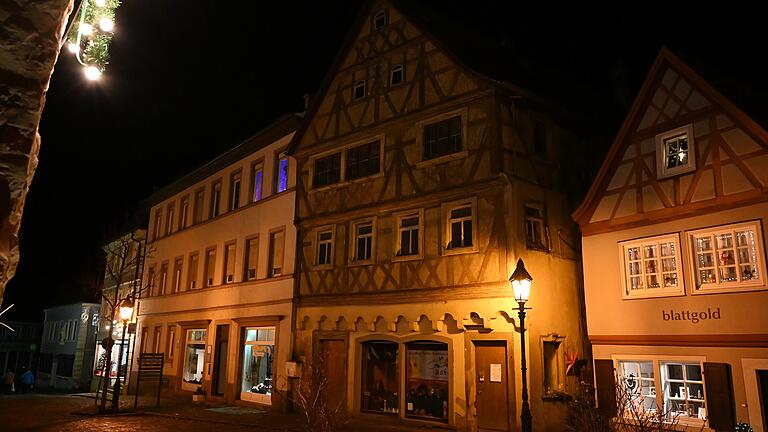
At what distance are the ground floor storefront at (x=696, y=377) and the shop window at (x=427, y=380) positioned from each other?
3.97 meters

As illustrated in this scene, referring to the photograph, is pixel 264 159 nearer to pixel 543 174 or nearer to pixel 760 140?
pixel 543 174

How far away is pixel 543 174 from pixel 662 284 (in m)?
4.50

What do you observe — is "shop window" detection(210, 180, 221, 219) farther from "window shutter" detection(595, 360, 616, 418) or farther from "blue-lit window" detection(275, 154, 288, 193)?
"window shutter" detection(595, 360, 616, 418)

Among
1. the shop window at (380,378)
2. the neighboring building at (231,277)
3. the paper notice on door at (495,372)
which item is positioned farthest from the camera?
the neighboring building at (231,277)

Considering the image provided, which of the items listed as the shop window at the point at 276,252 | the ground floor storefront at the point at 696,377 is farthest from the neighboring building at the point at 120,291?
the ground floor storefront at the point at 696,377

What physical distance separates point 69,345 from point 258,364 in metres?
31.1

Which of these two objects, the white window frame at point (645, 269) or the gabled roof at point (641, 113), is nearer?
the gabled roof at point (641, 113)

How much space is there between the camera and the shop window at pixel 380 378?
17.5 m

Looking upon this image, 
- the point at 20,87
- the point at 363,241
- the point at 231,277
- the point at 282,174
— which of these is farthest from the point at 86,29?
the point at 231,277

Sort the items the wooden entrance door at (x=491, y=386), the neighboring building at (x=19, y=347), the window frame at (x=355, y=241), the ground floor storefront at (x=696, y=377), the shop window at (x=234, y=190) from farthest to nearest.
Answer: the neighboring building at (x=19, y=347) → the shop window at (x=234, y=190) → the window frame at (x=355, y=241) → the wooden entrance door at (x=491, y=386) → the ground floor storefront at (x=696, y=377)

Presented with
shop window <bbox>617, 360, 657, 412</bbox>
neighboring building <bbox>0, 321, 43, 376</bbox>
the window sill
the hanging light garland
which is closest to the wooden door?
the window sill

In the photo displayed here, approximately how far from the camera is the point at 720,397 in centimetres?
1239

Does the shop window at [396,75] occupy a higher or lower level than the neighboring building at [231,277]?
higher

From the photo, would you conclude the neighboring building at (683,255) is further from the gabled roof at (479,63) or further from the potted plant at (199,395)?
the potted plant at (199,395)
